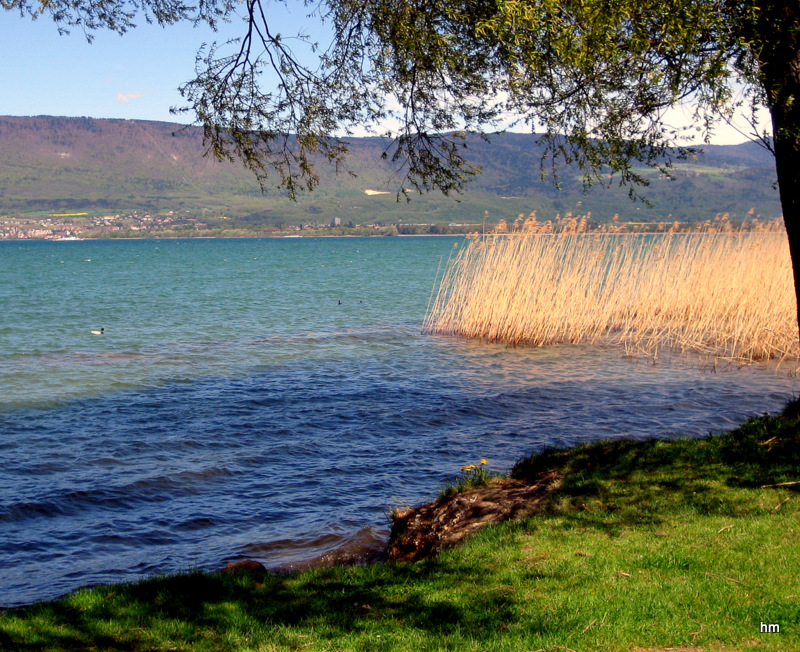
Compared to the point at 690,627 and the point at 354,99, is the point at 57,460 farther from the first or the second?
the point at 690,627

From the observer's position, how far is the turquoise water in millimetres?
7914

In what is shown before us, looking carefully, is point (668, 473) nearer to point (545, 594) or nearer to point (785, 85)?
point (545, 594)

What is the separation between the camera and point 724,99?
247 inches

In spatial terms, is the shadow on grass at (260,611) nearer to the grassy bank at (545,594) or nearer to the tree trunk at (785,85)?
the grassy bank at (545,594)

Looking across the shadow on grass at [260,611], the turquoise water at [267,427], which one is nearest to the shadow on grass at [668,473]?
the shadow on grass at [260,611]

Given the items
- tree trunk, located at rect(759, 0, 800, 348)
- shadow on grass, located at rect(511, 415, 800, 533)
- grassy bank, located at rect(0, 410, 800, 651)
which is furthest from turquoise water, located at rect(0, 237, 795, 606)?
tree trunk, located at rect(759, 0, 800, 348)

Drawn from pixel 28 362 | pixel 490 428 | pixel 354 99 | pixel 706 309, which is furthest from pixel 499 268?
pixel 28 362

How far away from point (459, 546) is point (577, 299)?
1371cm

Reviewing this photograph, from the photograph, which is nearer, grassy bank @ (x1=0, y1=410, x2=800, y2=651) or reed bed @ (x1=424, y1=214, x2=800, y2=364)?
grassy bank @ (x1=0, y1=410, x2=800, y2=651)

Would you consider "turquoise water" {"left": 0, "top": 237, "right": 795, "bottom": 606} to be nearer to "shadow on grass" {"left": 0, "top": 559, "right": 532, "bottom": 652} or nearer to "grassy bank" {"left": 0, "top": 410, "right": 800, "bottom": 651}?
"shadow on grass" {"left": 0, "top": 559, "right": 532, "bottom": 652}

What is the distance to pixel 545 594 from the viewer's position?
4.70 m

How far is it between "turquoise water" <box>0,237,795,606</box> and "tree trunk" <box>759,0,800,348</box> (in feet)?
16.5

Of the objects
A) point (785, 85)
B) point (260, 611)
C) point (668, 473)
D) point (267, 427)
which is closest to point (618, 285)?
point (267, 427)

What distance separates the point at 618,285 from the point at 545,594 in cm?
1491
